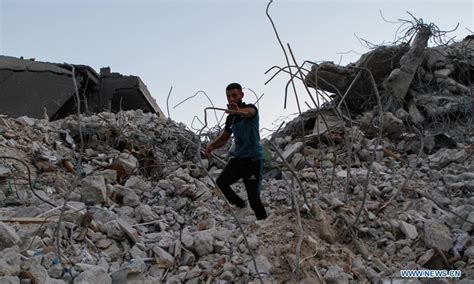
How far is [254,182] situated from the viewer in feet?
11.9

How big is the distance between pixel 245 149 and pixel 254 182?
26 centimetres

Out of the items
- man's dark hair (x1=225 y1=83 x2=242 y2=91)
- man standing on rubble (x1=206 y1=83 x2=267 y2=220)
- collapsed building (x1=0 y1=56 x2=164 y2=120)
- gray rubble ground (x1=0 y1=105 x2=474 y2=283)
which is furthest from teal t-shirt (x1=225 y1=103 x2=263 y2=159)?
collapsed building (x1=0 y1=56 x2=164 y2=120)

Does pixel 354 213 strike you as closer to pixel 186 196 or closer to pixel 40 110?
pixel 186 196

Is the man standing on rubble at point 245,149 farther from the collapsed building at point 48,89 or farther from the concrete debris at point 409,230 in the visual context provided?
the collapsed building at point 48,89

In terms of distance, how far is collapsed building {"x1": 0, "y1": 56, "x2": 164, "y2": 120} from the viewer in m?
8.51

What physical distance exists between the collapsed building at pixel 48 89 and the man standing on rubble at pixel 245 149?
16.2 ft

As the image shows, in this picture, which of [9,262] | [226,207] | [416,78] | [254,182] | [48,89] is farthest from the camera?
[48,89]

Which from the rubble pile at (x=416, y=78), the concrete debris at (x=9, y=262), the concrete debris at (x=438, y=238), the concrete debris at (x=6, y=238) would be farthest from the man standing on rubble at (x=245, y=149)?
the rubble pile at (x=416, y=78)

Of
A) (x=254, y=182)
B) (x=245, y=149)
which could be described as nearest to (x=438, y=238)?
(x=254, y=182)

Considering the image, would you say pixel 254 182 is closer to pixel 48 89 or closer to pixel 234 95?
pixel 234 95

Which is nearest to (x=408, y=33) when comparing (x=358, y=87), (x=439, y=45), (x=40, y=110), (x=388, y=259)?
(x=439, y=45)

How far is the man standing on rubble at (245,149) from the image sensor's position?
345 cm

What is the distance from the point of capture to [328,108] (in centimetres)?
769

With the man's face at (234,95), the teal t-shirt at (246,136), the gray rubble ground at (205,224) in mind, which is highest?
the man's face at (234,95)
